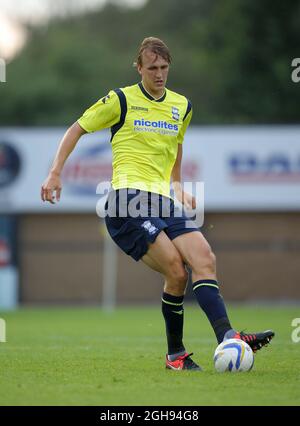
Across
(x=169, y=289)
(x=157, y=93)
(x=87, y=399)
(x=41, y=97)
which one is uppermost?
(x=41, y=97)

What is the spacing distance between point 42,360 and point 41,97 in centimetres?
3747

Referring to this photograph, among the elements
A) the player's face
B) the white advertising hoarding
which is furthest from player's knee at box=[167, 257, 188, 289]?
the white advertising hoarding

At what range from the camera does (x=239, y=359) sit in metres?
7.37

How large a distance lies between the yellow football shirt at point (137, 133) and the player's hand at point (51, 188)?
57cm

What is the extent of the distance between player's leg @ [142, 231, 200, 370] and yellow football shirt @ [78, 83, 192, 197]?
0.53 metres

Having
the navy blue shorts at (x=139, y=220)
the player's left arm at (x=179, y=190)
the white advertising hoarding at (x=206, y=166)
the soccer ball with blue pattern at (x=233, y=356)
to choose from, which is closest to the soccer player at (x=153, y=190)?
the navy blue shorts at (x=139, y=220)

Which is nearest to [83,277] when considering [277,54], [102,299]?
[102,299]

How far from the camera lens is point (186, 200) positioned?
8703 mm

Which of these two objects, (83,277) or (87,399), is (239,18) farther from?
(87,399)

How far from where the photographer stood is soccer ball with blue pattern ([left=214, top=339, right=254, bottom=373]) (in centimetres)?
732

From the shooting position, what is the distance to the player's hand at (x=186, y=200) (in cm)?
868

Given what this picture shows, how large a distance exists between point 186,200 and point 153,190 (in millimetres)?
840

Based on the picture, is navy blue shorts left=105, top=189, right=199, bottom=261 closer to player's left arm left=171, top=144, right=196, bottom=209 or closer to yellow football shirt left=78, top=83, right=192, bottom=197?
yellow football shirt left=78, top=83, right=192, bottom=197

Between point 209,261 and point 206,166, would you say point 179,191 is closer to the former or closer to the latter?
point 209,261
